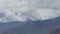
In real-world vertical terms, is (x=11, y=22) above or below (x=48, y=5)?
below

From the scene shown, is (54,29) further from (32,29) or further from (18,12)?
(18,12)

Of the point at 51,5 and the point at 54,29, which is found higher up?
the point at 51,5

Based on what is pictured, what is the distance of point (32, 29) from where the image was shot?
125 centimetres

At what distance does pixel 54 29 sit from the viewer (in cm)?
127

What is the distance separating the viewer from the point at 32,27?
126cm

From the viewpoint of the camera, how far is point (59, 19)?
1284 mm

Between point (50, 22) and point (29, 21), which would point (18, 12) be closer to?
point (29, 21)

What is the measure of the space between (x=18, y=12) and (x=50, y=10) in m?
0.28

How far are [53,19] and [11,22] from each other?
0.36 metres

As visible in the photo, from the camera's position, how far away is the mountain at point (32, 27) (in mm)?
1247

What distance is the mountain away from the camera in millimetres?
1247

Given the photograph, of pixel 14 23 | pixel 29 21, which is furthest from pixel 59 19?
pixel 14 23

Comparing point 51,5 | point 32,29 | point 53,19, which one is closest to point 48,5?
point 51,5

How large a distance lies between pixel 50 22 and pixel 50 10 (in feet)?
0.35
